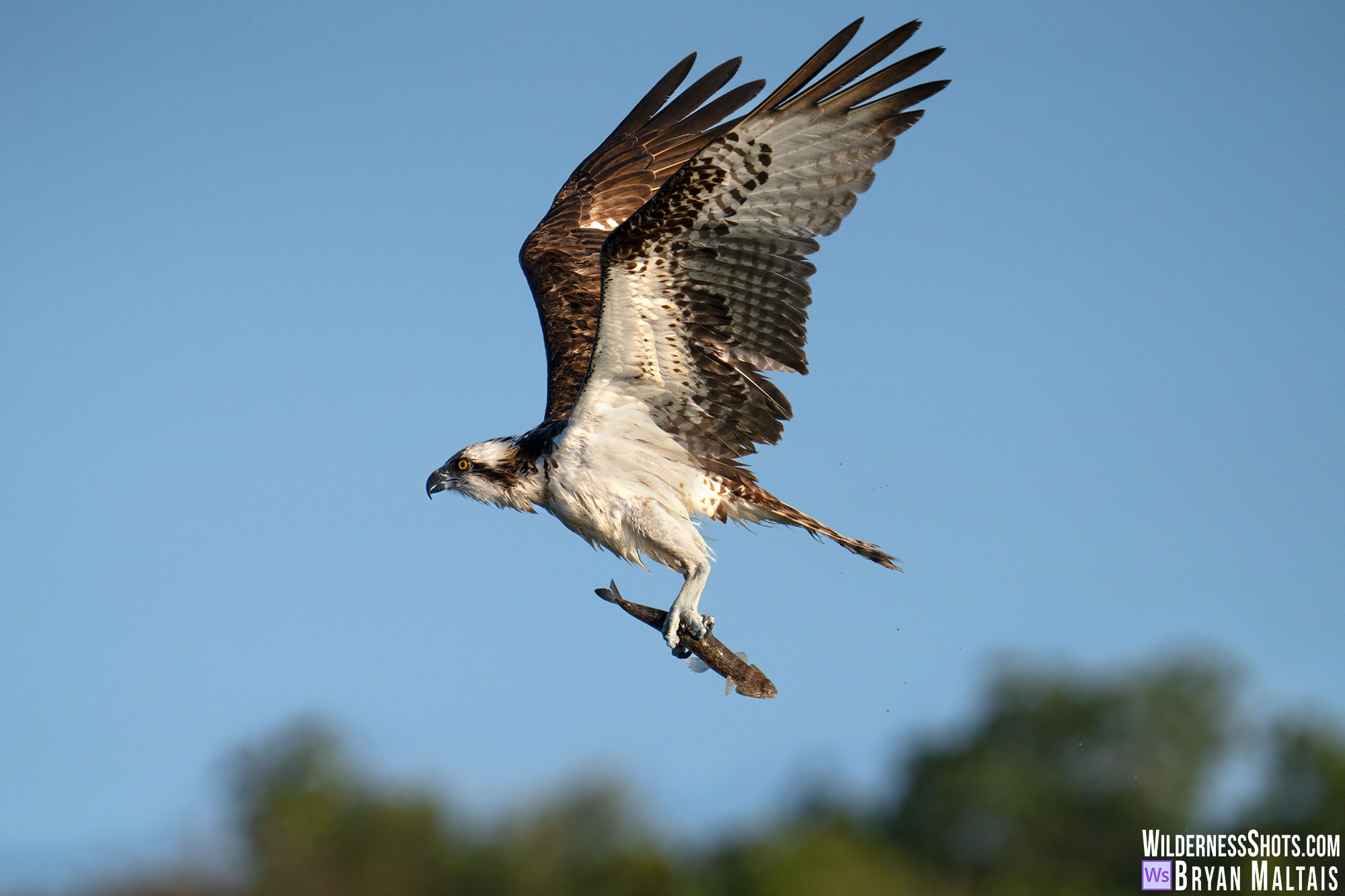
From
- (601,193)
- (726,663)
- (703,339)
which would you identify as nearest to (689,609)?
(726,663)

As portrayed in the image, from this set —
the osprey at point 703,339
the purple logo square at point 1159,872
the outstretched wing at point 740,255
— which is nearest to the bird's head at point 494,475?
the osprey at point 703,339

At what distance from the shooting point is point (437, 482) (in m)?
8.83

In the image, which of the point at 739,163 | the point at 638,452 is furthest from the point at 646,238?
the point at 638,452

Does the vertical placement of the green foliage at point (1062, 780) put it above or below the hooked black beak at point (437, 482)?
above

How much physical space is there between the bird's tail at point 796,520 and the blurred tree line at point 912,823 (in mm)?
36236

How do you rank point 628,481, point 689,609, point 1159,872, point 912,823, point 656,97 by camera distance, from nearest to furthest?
point 689,609 → point 628,481 → point 656,97 → point 1159,872 → point 912,823

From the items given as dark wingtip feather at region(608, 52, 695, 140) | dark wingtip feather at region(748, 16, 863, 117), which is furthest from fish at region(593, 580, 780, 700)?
dark wingtip feather at region(608, 52, 695, 140)

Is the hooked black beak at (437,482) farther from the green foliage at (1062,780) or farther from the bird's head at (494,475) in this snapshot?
the green foliage at (1062,780)

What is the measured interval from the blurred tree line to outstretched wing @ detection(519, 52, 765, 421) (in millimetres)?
34541

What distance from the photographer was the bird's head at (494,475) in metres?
8.46

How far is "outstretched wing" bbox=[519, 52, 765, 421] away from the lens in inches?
404

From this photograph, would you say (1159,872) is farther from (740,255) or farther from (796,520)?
(740,255)

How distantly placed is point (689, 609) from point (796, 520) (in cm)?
95

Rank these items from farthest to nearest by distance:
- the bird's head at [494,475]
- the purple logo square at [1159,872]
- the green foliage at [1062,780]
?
1. the green foliage at [1062,780]
2. the purple logo square at [1159,872]
3. the bird's head at [494,475]
